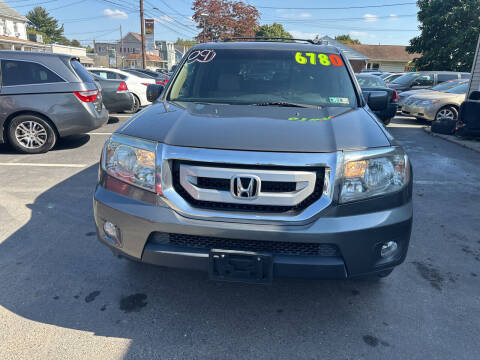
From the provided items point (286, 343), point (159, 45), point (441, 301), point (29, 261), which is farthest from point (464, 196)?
point (159, 45)

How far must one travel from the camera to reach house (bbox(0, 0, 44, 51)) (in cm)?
4128

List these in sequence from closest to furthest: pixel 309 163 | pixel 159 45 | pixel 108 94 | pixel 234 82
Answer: pixel 309 163, pixel 234 82, pixel 108 94, pixel 159 45

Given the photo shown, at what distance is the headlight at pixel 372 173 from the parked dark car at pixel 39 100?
19.3 ft

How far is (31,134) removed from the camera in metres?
6.41

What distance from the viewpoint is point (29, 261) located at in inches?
117

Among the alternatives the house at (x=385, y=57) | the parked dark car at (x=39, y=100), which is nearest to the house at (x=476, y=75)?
the parked dark car at (x=39, y=100)

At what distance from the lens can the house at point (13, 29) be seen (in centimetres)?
4128

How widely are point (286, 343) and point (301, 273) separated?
490 millimetres

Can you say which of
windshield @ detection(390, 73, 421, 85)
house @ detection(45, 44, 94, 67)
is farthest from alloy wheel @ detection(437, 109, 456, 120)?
house @ detection(45, 44, 94, 67)

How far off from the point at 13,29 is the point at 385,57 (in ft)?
164

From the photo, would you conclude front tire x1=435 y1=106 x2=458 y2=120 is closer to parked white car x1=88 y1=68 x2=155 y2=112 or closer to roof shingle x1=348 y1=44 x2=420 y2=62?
parked white car x1=88 y1=68 x2=155 y2=112

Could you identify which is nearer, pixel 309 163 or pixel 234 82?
pixel 309 163

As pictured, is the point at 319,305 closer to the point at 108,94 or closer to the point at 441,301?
the point at 441,301

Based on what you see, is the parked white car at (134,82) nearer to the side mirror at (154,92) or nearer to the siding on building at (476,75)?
the side mirror at (154,92)
